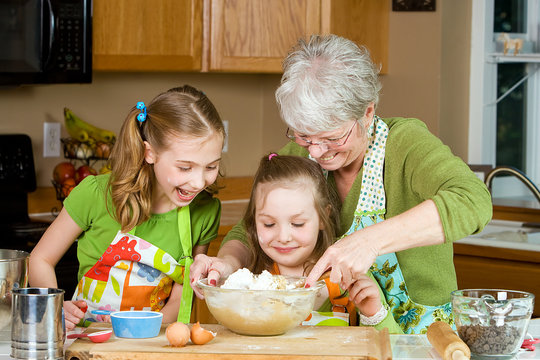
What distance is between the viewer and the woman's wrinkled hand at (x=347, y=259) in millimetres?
1536

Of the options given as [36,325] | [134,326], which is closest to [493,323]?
[134,326]

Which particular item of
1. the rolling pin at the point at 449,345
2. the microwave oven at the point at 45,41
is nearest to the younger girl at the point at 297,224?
the rolling pin at the point at 449,345

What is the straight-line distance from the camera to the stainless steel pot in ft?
5.00

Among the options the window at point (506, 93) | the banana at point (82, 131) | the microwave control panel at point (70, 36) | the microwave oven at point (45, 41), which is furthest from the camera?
the window at point (506, 93)

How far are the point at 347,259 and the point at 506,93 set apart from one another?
2.49 meters

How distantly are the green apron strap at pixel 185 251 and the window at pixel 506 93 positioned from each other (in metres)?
1.89

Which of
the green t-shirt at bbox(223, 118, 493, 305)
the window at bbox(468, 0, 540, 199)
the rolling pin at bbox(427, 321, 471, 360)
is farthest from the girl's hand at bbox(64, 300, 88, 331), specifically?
the window at bbox(468, 0, 540, 199)

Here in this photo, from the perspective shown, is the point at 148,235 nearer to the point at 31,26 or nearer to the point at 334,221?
the point at 334,221

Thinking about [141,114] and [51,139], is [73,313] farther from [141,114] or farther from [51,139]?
[51,139]

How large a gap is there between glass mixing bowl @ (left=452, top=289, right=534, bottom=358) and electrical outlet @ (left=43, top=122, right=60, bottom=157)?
2.22m

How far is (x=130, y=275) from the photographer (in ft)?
6.72

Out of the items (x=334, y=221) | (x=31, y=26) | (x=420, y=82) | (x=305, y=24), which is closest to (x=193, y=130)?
(x=334, y=221)

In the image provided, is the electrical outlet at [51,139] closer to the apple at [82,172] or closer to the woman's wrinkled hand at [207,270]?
the apple at [82,172]

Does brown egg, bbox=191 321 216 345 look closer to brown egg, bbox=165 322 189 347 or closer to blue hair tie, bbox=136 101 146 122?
brown egg, bbox=165 322 189 347
